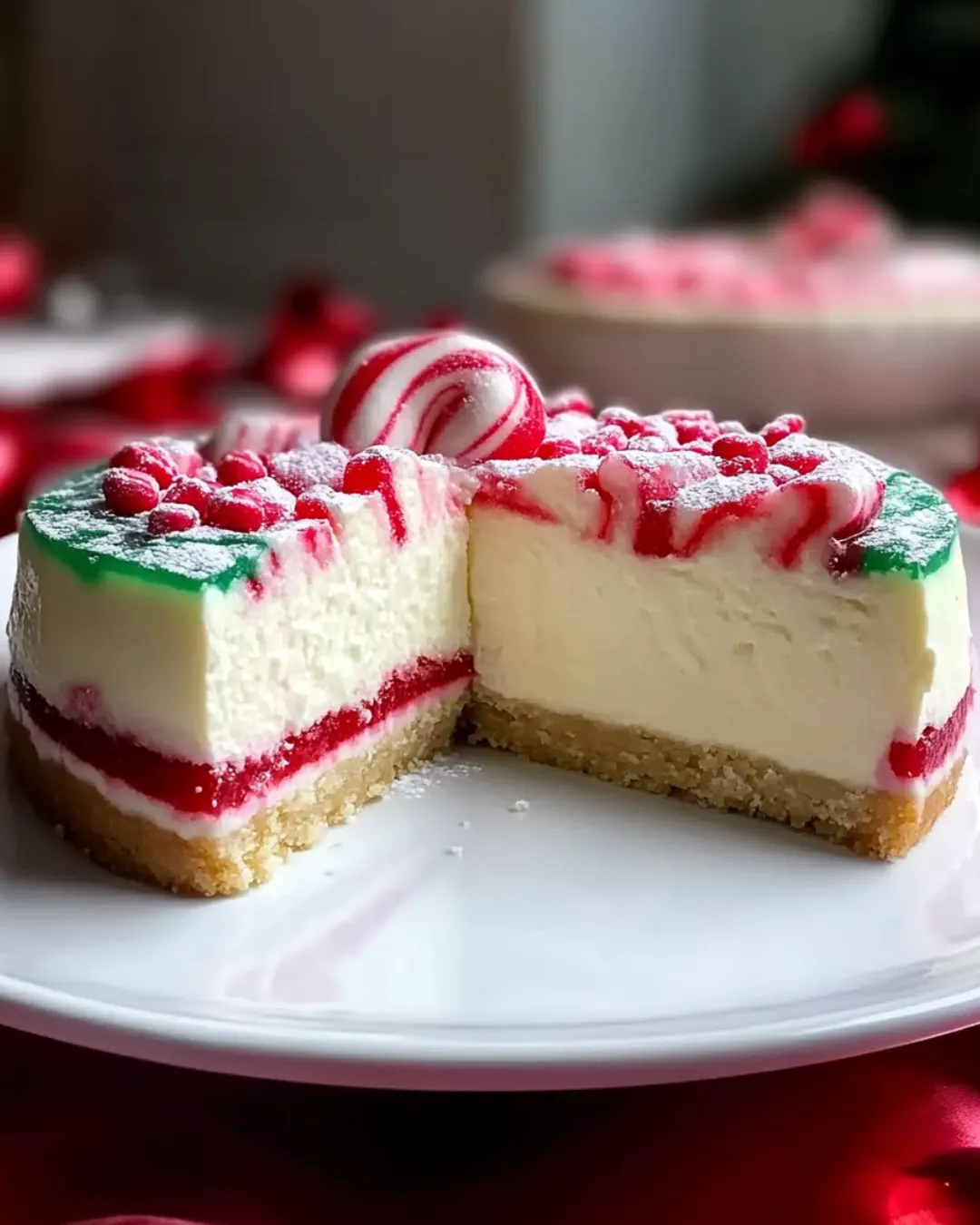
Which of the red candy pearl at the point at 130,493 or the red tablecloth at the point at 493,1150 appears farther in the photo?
the red candy pearl at the point at 130,493

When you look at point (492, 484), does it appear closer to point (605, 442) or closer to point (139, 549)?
point (605, 442)

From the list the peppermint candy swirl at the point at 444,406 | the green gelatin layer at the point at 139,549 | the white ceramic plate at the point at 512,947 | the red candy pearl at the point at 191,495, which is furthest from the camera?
the peppermint candy swirl at the point at 444,406

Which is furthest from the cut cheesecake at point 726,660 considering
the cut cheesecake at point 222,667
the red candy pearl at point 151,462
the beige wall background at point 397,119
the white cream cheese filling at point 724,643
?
the beige wall background at point 397,119

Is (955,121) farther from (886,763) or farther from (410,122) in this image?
(886,763)

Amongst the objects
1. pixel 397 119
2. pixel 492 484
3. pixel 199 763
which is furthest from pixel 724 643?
pixel 397 119

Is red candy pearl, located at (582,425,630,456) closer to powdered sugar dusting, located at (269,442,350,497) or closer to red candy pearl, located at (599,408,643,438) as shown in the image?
red candy pearl, located at (599,408,643,438)

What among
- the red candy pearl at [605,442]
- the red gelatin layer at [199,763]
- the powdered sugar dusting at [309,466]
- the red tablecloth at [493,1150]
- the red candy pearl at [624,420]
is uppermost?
the red candy pearl at [624,420]

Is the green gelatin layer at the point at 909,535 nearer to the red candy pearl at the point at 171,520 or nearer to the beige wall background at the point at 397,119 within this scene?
the red candy pearl at the point at 171,520
